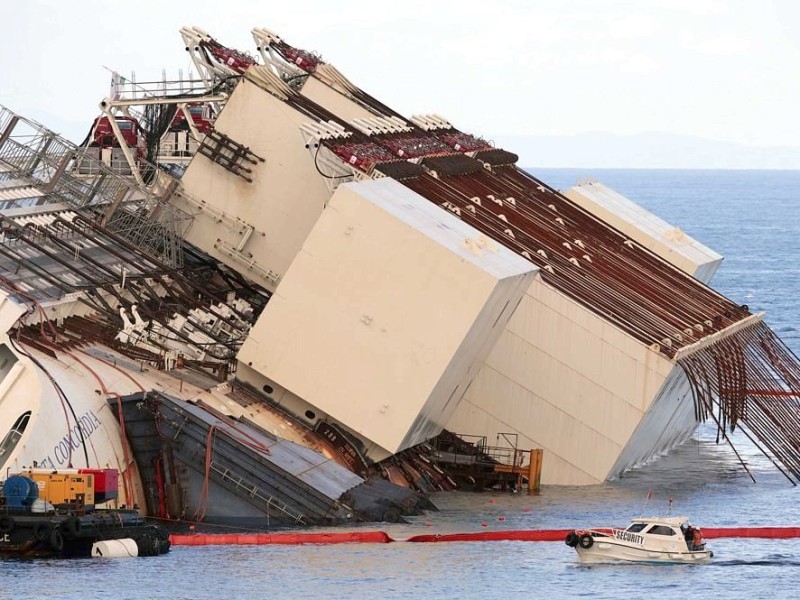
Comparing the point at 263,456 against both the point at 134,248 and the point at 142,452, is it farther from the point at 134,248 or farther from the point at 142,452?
the point at 134,248

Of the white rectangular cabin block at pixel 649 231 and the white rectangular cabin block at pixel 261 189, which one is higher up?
the white rectangular cabin block at pixel 649 231

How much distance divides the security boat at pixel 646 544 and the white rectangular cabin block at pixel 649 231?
36.8 m

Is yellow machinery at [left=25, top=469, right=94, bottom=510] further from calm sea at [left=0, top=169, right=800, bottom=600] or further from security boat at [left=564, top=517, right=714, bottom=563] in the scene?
security boat at [left=564, top=517, right=714, bottom=563]

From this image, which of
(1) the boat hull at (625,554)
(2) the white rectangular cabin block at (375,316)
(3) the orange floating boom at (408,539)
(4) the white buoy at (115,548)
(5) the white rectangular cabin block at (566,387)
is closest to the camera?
(4) the white buoy at (115,548)

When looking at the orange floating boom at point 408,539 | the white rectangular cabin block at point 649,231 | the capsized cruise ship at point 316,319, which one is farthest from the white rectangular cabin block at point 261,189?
the white rectangular cabin block at point 649,231

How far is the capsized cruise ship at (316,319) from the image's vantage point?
59438mm

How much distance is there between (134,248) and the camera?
78750mm

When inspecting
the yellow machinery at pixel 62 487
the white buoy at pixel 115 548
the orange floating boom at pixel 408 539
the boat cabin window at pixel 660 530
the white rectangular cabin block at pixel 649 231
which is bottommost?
the white buoy at pixel 115 548

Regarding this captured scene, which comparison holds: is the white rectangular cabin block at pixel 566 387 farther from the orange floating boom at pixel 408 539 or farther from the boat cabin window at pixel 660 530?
the boat cabin window at pixel 660 530

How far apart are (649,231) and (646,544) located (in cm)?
4340

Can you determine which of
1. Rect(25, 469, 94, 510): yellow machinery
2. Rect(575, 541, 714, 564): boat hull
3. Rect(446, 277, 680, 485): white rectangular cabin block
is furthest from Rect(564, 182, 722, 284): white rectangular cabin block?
Rect(25, 469, 94, 510): yellow machinery

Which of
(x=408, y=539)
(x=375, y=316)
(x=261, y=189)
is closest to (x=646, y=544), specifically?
(x=408, y=539)

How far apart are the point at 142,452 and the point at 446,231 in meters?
13.7

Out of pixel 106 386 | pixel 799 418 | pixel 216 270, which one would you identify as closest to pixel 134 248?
pixel 216 270
